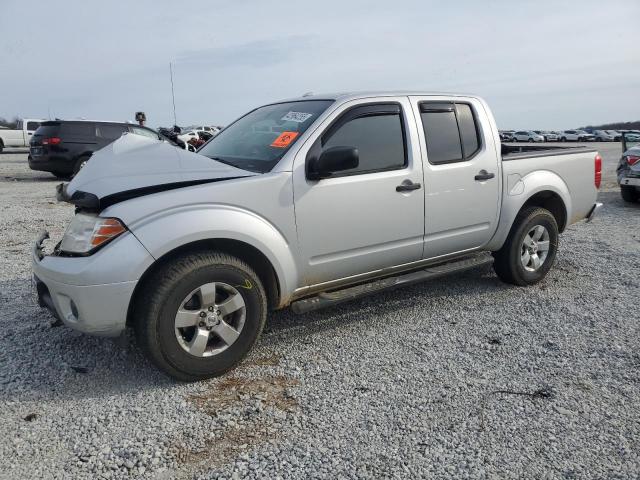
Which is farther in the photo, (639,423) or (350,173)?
(350,173)

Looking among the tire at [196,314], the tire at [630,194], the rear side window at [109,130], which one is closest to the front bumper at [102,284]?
the tire at [196,314]

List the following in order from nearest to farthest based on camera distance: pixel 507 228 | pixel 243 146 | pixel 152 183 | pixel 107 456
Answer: pixel 107 456
pixel 152 183
pixel 243 146
pixel 507 228

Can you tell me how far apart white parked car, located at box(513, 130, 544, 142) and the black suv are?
45.3 metres

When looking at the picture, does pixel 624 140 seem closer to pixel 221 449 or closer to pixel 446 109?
pixel 446 109

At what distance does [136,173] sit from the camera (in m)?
3.14

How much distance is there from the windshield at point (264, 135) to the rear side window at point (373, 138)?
0.20m

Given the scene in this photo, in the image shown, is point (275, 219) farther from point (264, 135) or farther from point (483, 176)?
point (483, 176)

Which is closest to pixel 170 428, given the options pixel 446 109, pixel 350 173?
pixel 350 173

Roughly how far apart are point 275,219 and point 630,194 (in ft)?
29.7

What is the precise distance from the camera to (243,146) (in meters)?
3.86

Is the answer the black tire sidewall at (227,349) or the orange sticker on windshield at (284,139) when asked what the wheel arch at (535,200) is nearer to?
the orange sticker on windshield at (284,139)

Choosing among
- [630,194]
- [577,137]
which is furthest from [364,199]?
[577,137]

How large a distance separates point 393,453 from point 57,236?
608cm

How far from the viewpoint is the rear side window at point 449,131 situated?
4.08 metres
